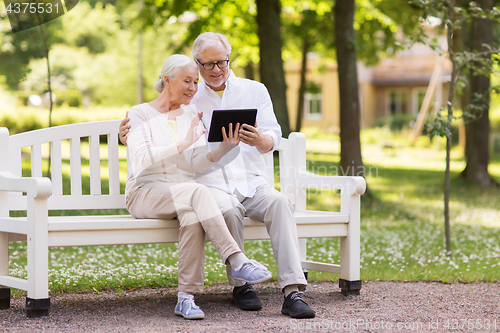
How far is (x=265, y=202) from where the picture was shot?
3779mm

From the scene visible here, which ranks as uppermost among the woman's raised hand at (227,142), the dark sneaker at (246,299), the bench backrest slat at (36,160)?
the woman's raised hand at (227,142)

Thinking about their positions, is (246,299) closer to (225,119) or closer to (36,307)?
(225,119)

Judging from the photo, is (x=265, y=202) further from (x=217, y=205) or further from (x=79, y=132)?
(x=79, y=132)

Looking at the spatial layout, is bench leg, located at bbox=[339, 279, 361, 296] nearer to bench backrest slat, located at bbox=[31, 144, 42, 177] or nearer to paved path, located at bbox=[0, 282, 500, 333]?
paved path, located at bbox=[0, 282, 500, 333]

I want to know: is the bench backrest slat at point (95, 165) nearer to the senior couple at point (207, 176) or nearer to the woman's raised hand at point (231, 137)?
the senior couple at point (207, 176)

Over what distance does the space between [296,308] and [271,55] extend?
8166 mm

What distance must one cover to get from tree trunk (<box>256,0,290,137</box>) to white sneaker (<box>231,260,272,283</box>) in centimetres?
776

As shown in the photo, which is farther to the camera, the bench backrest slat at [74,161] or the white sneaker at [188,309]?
the bench backrest slat at [74,161]

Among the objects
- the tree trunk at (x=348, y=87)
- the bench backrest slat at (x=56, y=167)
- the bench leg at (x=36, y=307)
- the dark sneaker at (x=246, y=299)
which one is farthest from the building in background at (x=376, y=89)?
the bench leg at (x=36, y=307)

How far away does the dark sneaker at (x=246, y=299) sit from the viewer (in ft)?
12.1

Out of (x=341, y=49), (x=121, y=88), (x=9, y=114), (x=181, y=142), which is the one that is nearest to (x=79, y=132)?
(x=181, y=142)

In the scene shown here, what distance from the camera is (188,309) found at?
341cm

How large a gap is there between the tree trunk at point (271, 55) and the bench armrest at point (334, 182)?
21.1 feet

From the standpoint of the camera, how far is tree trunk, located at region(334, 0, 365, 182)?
30.4ft
